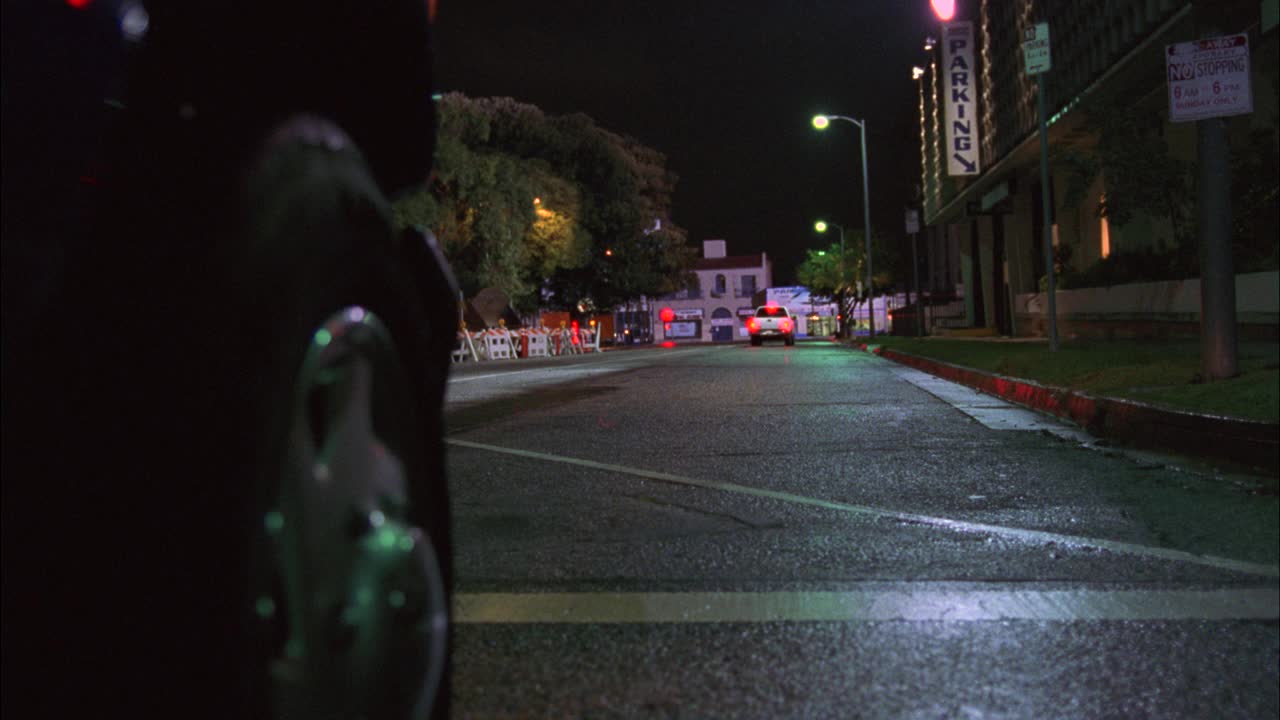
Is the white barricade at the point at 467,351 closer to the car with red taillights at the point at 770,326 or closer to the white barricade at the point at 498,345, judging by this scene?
the white barricade at the point at 498,345

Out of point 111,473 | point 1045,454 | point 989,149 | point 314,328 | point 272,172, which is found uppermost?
point 989,149

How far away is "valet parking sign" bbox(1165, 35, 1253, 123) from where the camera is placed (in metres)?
7.54

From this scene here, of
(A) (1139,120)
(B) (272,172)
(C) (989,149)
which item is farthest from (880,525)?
(C) (989,149)

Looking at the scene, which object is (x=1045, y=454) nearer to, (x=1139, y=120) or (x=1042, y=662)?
(x=1042, y=662)

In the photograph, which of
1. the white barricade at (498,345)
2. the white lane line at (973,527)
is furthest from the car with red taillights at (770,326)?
the white lane line at (973,527)

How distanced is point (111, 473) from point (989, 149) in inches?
1263

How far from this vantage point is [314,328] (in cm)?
141

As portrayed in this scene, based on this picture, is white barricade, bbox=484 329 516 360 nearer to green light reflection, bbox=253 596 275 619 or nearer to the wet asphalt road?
the wet asphalt road

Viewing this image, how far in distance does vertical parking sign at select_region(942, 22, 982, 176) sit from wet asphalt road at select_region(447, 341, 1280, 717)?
2660 cm

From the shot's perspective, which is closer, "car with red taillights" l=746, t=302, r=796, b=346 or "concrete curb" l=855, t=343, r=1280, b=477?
"concrete curb" l=855, t=343, r=1280, b=477

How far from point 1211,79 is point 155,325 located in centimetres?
815

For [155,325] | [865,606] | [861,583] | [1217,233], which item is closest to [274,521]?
[155,325]

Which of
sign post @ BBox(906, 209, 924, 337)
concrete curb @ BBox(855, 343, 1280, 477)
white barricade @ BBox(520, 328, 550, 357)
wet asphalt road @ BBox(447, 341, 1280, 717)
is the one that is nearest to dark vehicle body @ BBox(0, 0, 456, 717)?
wet asphalt road @ BBox(447, 341, 1280, 717)

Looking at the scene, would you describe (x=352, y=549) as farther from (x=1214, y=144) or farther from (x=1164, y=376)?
(x=1164, y=376)
